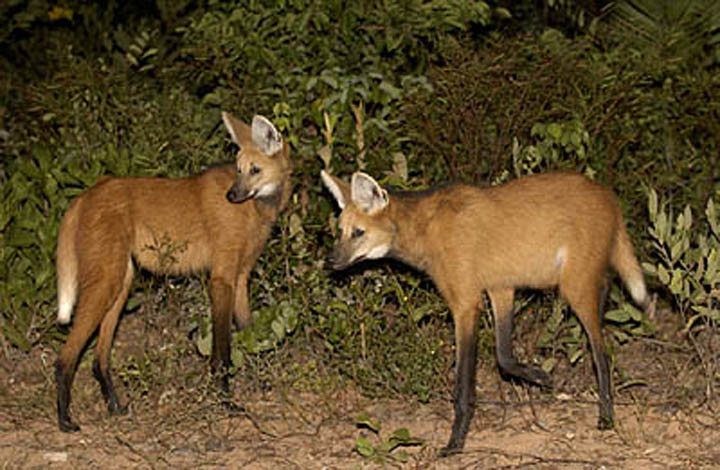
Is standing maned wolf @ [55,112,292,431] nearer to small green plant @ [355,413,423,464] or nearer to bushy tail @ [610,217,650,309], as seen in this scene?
small green plant @ [355,413,423,464]

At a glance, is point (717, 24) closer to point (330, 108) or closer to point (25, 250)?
point (330, 108)

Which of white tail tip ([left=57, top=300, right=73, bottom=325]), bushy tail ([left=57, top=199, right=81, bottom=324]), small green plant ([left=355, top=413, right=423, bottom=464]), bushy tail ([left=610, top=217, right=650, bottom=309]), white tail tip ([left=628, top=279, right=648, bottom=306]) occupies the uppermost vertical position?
bushy tail ([left=610, top=217, right=650, bottom=309])

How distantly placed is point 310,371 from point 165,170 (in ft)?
5.14

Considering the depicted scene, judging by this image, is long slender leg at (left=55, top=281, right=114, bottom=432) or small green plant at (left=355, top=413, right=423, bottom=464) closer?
small green plant at (left=355, top=413, right=423, bottom=464)

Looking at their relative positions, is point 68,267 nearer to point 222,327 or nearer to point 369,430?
point 222,327

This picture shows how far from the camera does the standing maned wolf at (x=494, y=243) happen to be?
14.8 ft

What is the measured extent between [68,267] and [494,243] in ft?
7.06

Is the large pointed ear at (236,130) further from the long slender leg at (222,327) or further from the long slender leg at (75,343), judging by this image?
the long slender leg at (75,343)

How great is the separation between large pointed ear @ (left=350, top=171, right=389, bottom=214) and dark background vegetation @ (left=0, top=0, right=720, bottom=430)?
673 mm

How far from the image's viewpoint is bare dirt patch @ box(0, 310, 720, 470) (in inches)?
171

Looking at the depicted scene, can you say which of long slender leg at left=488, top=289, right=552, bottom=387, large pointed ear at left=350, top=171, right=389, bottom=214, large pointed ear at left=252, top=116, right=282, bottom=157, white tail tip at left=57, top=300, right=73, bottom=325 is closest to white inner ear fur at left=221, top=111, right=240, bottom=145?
large pointed ear at left=252, top=116, right=282, bottom=157

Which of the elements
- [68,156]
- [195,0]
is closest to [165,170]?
[68,156]

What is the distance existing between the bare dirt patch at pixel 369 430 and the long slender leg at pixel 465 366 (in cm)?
14

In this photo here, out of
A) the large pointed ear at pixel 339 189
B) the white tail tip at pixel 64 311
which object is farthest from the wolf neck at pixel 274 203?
the white tail tip at pixel 64 311
